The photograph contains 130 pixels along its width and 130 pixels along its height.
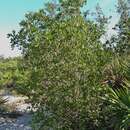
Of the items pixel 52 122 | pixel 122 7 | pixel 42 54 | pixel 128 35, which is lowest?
pixel 52 122

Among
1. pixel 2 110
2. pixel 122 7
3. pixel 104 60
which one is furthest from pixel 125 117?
pixel 122 7

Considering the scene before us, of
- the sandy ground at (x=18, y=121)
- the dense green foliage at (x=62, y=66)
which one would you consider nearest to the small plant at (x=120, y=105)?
the dense green foliage at (x=62, y=66)

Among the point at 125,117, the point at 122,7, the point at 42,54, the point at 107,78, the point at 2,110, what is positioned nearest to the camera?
the point at 42,54

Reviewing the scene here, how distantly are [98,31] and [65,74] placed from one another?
4.20 feet

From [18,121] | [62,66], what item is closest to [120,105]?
[62,66]

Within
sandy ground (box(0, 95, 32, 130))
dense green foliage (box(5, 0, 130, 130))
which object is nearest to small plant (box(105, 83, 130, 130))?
dense green foliage (box(5, 0, 130, 130))

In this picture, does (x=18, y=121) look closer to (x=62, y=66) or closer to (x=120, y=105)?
(x=120, y=105)

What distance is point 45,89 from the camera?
10359 millimetres

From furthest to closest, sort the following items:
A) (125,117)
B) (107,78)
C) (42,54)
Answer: (107,78)
(125,117)
(42,54)

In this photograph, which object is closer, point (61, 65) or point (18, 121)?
point (61, 65)

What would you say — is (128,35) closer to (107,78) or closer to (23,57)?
(107,78)

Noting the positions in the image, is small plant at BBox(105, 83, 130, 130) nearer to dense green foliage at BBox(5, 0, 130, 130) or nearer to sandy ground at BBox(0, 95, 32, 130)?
dense green foliage at BBox(5, 0, 130, 130)

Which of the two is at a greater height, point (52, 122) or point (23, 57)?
point (23, 57)

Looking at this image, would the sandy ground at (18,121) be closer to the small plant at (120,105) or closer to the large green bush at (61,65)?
the small plant at (120,105)
